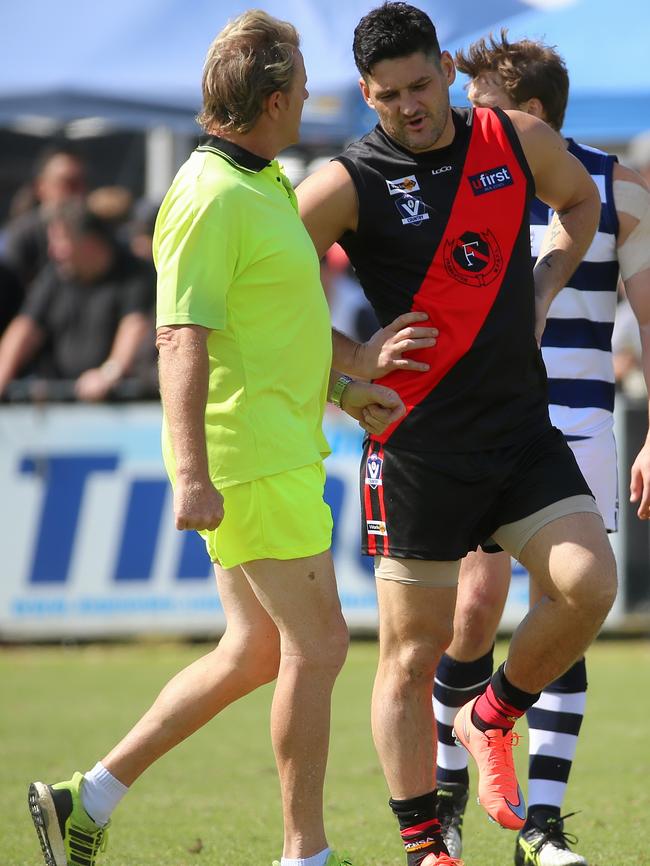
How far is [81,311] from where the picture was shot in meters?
10.9

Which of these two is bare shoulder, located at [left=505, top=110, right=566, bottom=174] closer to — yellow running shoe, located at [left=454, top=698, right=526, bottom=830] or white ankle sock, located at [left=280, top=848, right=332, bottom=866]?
yellow running shoe, located at [left=454, top=698, right=526, bottom=830]

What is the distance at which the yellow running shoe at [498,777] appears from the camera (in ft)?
14.3

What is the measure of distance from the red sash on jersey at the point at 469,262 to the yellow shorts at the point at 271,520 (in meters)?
0.54

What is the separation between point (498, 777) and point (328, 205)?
5.87ft

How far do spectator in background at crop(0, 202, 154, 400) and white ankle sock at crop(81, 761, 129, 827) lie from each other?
6.53 metres

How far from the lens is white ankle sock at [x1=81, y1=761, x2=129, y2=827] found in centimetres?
433

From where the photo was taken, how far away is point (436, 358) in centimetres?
435

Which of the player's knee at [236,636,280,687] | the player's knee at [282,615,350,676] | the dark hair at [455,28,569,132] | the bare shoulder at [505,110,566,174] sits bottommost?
the player's knee at [236,636,280,687]

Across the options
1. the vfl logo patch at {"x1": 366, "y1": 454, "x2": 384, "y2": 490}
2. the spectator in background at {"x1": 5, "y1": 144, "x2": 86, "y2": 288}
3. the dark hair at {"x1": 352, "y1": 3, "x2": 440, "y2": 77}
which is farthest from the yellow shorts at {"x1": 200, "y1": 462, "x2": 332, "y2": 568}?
the spectator in background at {"x1": 5, "y1": 144, "x2": 86, "y2": 288}

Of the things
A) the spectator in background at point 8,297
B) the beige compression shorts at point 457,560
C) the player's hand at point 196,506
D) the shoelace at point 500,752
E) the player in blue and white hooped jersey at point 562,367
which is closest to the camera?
the player's hand at point 196,506

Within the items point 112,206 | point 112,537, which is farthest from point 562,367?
point 112,206

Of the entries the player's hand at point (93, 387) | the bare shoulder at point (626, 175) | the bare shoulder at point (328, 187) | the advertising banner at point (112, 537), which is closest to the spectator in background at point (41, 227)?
the player's hand at point (93, 387)

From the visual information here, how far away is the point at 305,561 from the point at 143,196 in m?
12.6

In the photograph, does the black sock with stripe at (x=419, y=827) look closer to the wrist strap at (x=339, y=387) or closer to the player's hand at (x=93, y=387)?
the wrist strap at (x=339, y=387)
